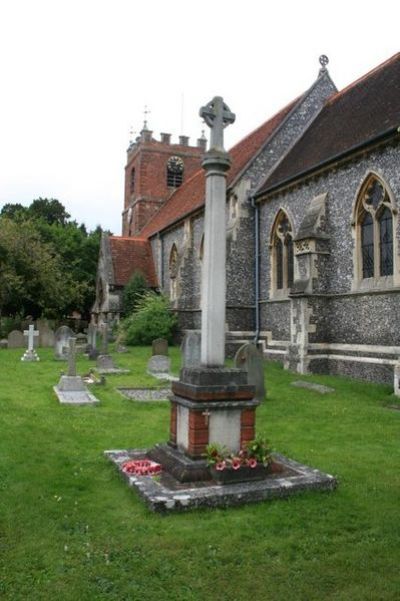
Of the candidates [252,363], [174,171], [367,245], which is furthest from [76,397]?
[174,171]

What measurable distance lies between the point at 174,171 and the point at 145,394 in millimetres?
27314

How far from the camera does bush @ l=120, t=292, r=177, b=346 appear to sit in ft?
73.1

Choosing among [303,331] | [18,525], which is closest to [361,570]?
[18,525]

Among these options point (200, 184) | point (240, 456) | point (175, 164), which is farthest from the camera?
point (175, 164)

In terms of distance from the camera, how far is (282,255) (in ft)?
58.2

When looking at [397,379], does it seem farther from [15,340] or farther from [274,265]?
[15,340]

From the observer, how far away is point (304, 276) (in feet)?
47.9

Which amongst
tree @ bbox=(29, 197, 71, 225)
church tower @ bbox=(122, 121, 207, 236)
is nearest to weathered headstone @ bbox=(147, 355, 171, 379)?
church tower @ bbox=(122, 121, 207, 236)

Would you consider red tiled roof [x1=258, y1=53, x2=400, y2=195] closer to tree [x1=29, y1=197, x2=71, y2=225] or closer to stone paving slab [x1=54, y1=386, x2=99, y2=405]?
stone paving slab [x1=54, y1=386, x2=99, y2=405]

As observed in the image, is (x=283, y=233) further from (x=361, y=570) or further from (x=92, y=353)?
(x=361, y=570)

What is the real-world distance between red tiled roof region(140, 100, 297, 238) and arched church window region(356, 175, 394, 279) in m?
6.09

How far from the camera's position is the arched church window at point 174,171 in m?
36.5

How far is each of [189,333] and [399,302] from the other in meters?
4.85

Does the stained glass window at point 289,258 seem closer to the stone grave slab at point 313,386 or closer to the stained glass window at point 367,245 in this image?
the stained glass window at point 367,245
